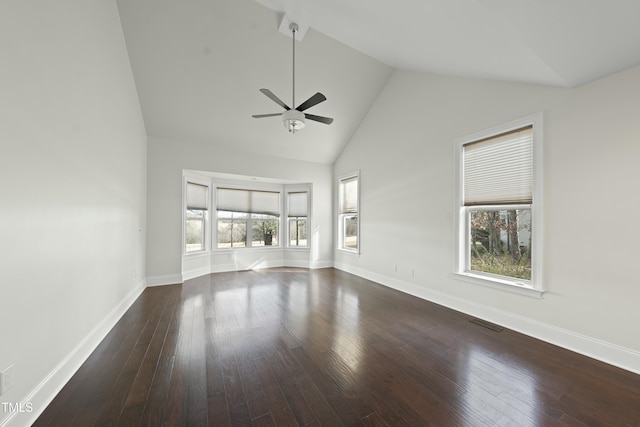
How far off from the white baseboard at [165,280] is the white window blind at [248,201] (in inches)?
72.0

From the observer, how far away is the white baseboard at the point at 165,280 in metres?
4.68

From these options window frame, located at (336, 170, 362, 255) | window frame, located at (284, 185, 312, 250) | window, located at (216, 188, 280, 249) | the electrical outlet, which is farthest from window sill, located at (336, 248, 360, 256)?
the electrical outlet

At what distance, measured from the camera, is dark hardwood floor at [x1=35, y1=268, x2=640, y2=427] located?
64.5 inches

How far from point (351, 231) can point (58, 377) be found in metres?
5.12

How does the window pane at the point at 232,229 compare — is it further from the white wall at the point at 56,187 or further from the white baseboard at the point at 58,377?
the white baseboard at the point at 58,377

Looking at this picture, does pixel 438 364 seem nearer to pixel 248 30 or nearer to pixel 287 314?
pixel 287 314

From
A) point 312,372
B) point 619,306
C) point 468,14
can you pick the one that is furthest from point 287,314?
point 468,14

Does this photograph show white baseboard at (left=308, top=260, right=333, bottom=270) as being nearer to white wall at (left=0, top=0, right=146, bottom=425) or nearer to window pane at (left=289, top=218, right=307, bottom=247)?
window pane at (left=289, top=218, right=307, bottom=247)

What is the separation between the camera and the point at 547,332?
2.64 metres

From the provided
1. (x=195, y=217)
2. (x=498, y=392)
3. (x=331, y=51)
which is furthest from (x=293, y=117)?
(x=195, y=217)

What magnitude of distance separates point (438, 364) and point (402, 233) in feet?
8.16

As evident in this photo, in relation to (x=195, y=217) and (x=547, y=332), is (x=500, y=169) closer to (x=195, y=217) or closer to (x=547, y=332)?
(x=547, y=332)

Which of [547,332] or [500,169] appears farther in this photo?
[500,169]

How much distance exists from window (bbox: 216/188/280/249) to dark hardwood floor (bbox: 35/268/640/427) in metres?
2.88
